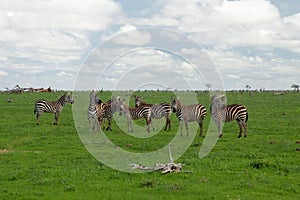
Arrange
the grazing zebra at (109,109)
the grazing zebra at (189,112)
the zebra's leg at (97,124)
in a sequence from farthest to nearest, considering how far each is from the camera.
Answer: the grazing zebra at (109,109), the zebra's leg at (97,124), the grazing zebra at (189,112)

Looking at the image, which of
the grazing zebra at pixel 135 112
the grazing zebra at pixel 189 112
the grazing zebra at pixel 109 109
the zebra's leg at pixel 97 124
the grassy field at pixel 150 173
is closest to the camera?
the grassy field at pixel 150 173

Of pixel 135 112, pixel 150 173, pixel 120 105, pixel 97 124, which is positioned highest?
pixel 120 105

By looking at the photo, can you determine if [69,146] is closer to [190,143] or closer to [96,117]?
[96,117]

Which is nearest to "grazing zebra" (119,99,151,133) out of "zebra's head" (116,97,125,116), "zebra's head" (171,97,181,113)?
"zebra's head" (116,97,125,116)

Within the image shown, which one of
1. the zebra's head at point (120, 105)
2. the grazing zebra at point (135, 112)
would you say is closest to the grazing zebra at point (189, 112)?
the grazing zebra at point (135, 112)

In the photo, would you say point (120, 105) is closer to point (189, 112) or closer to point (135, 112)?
point (135, 112)

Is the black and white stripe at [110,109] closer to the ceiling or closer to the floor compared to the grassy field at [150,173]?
closer to the ceiling

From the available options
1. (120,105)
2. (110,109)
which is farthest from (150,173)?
(110,109)

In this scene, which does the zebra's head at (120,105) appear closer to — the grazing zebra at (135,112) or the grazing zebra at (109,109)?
the grazing zebra at (135,112)

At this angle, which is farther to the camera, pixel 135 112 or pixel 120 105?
pixel 135 112

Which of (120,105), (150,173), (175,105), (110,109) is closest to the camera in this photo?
(150,173)

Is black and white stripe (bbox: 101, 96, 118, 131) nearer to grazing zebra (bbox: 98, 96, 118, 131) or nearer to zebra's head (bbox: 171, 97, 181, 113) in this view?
grazing zebra (bbox: 98, 96, 118, 131)

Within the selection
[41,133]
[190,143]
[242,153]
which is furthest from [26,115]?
[242,153]

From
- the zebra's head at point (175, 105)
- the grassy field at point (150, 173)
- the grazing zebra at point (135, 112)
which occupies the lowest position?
the grassy field at point (150, 173)
